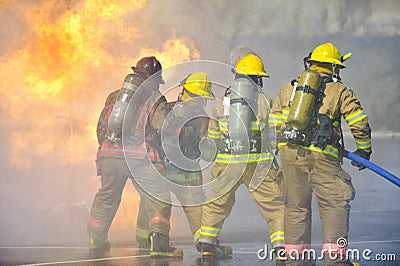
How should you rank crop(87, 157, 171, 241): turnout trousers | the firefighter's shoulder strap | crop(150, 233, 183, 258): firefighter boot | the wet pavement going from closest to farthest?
the wet pavement → crop(150, 233, 183, 258): firefighter boot → crop(87, 157, 171, 241): turnout trousers → the firefighter's shoulder strap

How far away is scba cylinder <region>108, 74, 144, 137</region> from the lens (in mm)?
7230

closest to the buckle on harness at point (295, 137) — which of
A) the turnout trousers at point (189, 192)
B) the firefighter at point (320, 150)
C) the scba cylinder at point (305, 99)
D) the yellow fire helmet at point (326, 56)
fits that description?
the firefighter at point (320, 150)

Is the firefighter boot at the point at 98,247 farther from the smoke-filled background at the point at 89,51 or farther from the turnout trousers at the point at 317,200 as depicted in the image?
the turnout trousers at the point at 317,200

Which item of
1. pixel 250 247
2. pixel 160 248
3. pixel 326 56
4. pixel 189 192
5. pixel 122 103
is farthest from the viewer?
pixel 250 247

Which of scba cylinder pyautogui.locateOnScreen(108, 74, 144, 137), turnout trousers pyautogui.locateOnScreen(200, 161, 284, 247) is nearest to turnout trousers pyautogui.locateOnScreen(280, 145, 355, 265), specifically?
turnout trousers pyautogui.locateOnScreen(200, 161, 284, 247)

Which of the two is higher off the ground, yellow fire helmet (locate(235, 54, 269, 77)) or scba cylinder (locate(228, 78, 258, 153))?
yellow fire helmet (locate(235, 54, 269, 77))

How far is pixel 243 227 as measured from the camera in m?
9.56

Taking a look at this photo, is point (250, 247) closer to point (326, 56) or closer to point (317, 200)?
point (317, 200)

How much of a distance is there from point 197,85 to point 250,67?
0.79 metres

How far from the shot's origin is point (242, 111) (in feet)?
21.7

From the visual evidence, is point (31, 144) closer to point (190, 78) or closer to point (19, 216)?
point (19, 216)

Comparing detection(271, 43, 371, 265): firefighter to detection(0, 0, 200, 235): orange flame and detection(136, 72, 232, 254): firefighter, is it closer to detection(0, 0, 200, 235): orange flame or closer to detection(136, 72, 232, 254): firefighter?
detection(136, 72, 232, 254): firefighter

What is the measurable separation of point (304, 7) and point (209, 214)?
483 centimetres

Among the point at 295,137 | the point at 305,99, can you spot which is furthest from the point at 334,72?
the point at 295,137
